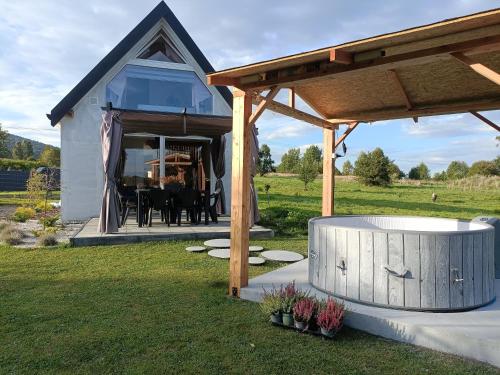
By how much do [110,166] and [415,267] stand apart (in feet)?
19.3

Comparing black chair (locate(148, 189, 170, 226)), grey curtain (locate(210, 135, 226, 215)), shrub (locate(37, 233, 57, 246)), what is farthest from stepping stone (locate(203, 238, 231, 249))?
shrub (locate(37, 233, 57, 246))

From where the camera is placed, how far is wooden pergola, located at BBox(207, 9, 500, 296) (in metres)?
3.13

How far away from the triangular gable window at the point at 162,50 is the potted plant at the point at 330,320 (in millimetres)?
Result: 9625

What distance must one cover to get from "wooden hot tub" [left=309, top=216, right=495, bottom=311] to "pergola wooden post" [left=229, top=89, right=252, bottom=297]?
1073 millimetres

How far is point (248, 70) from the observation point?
4.09 m

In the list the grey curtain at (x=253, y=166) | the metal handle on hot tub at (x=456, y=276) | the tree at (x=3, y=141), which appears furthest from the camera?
the tree at (x=3, y=141)

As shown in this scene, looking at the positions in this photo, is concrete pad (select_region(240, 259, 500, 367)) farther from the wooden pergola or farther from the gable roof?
the gable roof

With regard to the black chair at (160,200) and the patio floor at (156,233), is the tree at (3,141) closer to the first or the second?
the patio floor at (156,233)

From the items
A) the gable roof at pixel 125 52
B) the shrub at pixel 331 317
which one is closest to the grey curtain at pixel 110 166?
the gable roof at pixel 125 52

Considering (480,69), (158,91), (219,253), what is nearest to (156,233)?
(219,253)

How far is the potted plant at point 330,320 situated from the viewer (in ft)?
10.8

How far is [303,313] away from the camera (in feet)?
11.2

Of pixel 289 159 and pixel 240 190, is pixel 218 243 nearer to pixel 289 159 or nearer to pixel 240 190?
pixel 240 190

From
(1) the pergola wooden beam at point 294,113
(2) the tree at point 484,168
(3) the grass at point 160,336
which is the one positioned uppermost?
(2) the tree at point 484,168
